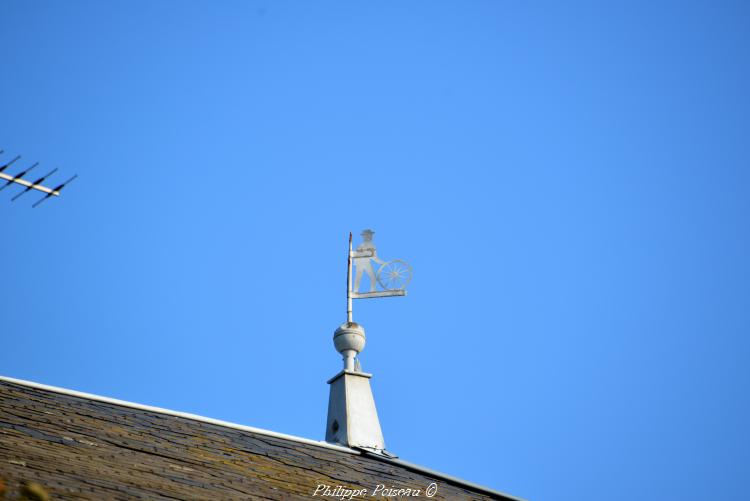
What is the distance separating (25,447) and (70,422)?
4.24 ft

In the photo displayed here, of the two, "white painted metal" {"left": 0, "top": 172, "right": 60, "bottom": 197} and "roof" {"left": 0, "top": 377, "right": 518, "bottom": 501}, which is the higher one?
"white painted metal" {"left": 0, "top": 172, "right": 60, "bottom": 197}

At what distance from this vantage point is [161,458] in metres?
11.2

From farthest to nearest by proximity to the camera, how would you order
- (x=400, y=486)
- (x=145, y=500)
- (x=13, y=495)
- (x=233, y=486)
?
1. (x=400, y=486)
2. (x=233, y=486)
3. (x=145, y=500)
4. (x=13, y=495)

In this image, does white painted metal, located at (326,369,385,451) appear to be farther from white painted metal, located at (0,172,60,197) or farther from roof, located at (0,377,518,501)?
white painted metal, located at (0,172,60,197)

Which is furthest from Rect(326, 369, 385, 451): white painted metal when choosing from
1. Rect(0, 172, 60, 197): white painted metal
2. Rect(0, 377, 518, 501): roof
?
Rect(0, 172, 60, 197): white painted metal

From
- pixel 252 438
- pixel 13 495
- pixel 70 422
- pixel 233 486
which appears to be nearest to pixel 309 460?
pixel 252 438

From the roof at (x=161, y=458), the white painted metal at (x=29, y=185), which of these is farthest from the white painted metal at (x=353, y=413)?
the white painted metal at (x=29, y=185)

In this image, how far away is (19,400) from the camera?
1166 centimetres

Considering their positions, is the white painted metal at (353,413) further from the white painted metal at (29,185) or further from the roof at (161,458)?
the white painted metal at (29,185)

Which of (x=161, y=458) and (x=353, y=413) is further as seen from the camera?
(x=353, y=413)

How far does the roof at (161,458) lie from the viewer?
9.91 metres

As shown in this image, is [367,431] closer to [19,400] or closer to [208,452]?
[208,452]

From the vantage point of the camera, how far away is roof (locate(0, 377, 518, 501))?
9906mm

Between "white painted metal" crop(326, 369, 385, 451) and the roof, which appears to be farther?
"white painted metal" crop(326, 369, 385, 451)
